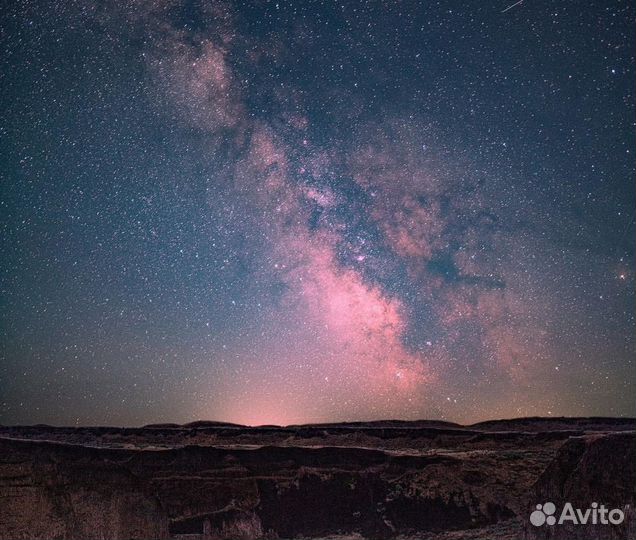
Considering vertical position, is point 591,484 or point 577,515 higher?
point 591,484

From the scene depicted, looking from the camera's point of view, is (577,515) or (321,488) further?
(321,488)

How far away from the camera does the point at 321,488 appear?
2074 millimetres

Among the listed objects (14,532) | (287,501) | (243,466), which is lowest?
(14,532)

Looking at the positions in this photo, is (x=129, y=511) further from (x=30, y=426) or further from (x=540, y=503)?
(x=540, y=503)

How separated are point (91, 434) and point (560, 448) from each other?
234 centimetres

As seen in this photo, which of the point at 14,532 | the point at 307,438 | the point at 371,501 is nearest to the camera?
the point at 371,501

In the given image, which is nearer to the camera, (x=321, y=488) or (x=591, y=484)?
(x=591, y=484)

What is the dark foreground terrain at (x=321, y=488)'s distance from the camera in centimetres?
198

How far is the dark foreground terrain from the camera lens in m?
1.98

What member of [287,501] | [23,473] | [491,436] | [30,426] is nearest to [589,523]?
[491,436]

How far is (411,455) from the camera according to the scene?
210 cm

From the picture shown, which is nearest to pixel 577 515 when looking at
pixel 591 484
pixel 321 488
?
pixel 591 484

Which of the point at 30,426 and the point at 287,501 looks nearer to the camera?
the point at 287,501

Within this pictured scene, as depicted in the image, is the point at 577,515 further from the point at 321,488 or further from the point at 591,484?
the point at 321,488
